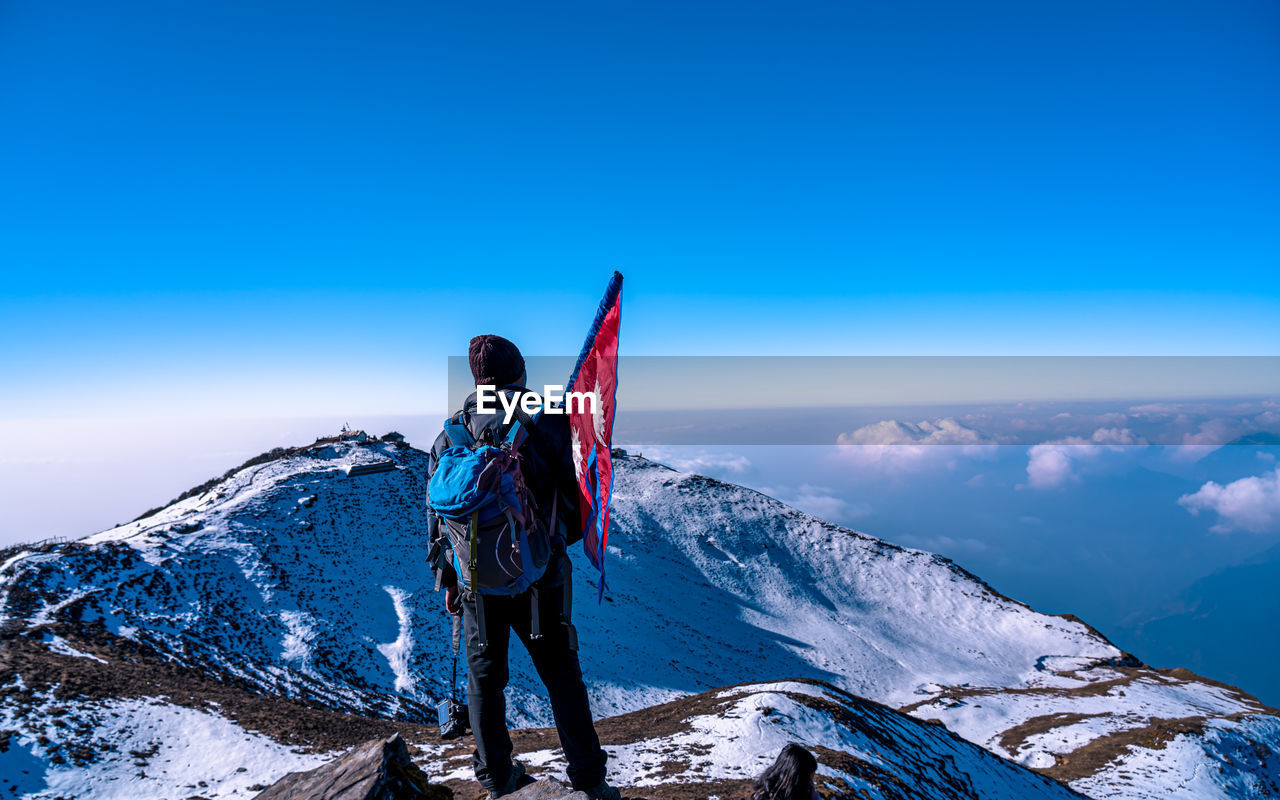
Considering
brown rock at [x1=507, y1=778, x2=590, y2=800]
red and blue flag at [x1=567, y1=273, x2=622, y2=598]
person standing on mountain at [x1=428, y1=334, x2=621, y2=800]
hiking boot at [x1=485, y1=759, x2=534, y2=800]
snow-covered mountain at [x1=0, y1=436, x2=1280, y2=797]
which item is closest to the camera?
person standing on mountain at [x1=428, y1=334, x2=621, y2=800]

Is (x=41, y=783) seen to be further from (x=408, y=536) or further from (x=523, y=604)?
(x=408, y=536)

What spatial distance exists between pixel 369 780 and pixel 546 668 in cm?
159

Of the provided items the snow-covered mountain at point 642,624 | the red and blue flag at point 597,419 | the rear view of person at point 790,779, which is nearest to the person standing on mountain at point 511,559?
the red and blue flag at point 597,419

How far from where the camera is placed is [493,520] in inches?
190

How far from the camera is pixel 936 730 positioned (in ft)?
53.1

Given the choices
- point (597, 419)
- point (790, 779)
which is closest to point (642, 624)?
point (790, 779)

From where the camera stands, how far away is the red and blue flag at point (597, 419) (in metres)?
5.17

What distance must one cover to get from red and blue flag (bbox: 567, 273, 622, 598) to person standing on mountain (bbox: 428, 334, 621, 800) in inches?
4.5

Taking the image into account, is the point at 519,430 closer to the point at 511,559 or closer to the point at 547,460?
the point at 547,460

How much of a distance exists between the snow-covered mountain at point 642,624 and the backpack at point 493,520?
9986 mm

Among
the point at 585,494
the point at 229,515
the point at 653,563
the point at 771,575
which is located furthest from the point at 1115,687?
the point at 229,515

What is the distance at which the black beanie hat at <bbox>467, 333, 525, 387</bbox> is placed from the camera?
5.33m

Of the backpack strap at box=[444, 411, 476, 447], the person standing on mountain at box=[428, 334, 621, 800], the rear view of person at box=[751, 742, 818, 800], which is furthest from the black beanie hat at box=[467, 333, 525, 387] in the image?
the rear view of person at box=[751, 742, 818, 800]

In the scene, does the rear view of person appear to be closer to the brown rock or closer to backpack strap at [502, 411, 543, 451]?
the brown rock
